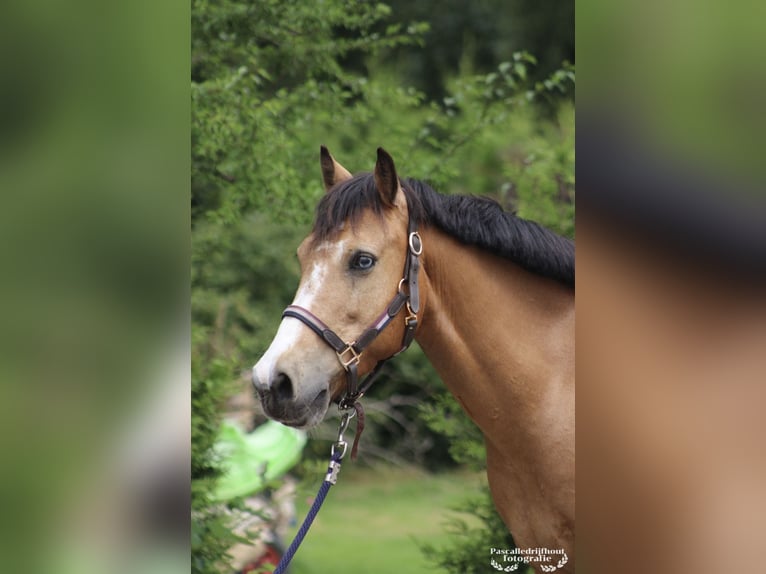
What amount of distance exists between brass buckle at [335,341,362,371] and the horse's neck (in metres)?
0.31

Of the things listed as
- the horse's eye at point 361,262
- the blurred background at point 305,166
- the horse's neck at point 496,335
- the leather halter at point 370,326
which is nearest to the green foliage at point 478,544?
the blurred background at point 305,166

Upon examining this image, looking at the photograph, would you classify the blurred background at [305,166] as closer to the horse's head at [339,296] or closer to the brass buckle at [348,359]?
the horse's head at [339,296]

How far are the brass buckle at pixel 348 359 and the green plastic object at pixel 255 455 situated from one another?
1.68 metres

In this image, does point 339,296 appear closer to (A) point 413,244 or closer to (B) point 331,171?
(A) point 413,244

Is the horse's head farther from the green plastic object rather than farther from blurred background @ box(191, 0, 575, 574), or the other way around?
the green plastic object

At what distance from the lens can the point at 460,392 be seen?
2.47 meters

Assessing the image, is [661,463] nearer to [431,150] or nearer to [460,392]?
[460,392]

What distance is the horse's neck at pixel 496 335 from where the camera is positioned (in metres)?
2.39

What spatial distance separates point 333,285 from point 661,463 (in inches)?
56.2

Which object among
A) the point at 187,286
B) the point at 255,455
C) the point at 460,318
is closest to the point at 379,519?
the point at 255,455

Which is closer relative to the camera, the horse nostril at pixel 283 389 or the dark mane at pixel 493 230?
the horse nostril at pixel 283 389

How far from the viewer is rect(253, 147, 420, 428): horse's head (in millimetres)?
2133

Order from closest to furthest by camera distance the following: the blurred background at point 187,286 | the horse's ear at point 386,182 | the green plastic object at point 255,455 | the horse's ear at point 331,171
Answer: the blurred background at point 187,286 → the horse's ear at point 386,182 → the horse's ear at point 331,171 → the green plastic object at point 255,455

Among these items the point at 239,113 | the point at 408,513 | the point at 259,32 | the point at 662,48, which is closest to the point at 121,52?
the point at 662,48
